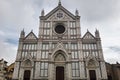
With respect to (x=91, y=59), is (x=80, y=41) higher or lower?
higher

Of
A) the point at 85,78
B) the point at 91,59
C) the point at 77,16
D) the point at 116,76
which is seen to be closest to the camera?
the point at 85,78

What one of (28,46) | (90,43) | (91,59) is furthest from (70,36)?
(28,46)

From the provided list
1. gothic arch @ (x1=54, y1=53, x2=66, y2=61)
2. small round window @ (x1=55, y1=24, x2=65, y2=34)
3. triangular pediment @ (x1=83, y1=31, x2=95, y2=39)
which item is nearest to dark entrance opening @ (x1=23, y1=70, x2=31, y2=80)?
gothic arch @ (x1=54, y1=53, x2=66, y2=61)

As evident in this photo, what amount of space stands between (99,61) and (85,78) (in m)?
4.53

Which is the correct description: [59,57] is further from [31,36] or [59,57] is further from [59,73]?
[31,36]

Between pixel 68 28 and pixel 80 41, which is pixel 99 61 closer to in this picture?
pixel 80 41

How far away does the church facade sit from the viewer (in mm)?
25359

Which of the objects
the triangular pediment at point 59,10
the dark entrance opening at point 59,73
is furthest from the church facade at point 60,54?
the triangular pediment at point 59,10

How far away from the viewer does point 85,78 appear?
969 inches

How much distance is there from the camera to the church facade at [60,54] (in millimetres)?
25359

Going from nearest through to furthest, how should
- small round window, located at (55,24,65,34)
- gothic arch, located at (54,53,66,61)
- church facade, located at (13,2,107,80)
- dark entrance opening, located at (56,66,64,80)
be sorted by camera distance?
church facade, located at (13,2,107,80) → dark entrance opening, located at (56,66,64,80) → gothic arch, located at (54,53,66,61) → small round window, located at (55,24,65,34)

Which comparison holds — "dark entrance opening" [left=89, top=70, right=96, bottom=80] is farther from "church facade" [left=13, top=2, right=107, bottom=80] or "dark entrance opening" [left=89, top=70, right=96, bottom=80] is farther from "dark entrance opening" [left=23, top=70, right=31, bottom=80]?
"dark entrance opening" [left=23, top=70, right=31, bottom=80]

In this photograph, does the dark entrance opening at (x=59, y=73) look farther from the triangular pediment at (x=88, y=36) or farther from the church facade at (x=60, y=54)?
the triangular pediment at (x=88, y=36)

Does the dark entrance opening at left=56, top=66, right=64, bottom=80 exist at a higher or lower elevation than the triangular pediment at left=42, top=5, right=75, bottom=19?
lower
